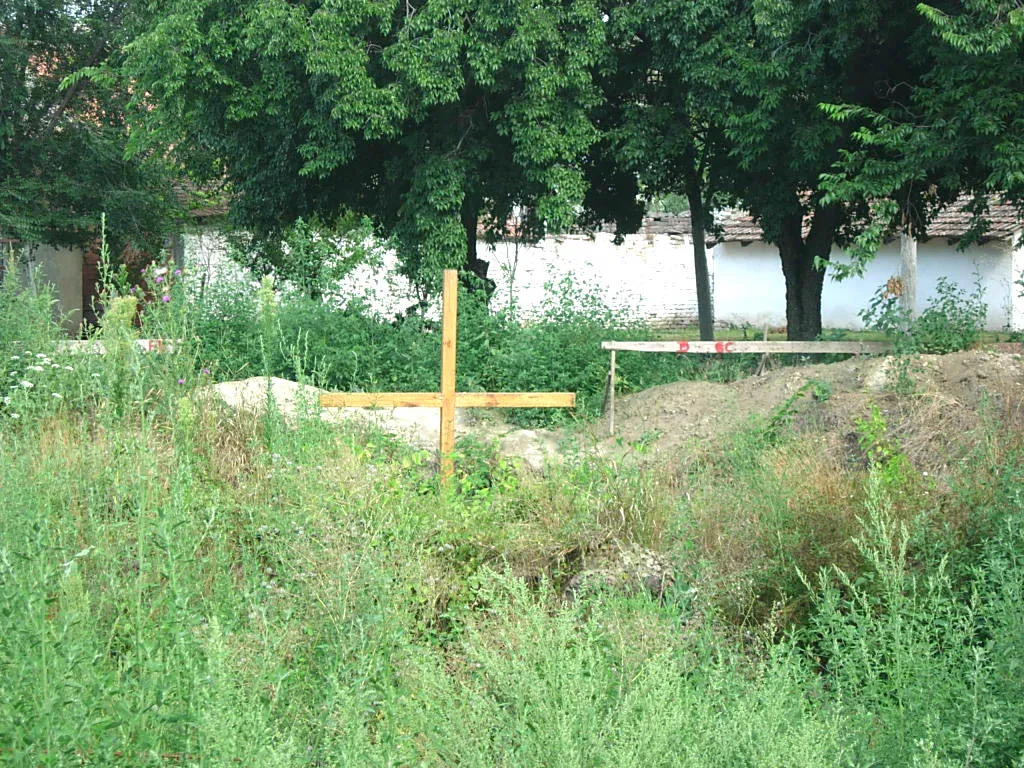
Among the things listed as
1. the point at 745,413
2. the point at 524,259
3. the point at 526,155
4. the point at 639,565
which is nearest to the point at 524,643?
the point at 639,565

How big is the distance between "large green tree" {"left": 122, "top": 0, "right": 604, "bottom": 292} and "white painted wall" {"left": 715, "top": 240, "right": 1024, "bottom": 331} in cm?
1551

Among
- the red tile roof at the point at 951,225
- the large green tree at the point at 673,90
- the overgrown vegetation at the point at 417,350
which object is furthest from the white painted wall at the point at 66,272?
the overgrown vegetation at the point at 417,350

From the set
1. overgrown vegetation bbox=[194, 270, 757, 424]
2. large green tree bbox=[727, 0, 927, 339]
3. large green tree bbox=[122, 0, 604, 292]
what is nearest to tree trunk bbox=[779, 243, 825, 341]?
large green tree bbox=[727, 0, 927, 339]

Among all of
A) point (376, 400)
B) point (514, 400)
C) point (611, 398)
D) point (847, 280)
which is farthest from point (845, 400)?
point (847, 280)

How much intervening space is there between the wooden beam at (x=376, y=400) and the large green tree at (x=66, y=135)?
595 inches

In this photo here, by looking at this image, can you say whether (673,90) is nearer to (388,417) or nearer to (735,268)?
(388,417)

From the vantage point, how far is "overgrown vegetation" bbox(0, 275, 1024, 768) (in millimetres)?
A: 2998

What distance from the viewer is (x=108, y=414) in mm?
5176

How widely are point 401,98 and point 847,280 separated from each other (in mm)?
19716

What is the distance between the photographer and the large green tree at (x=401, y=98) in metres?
12.7

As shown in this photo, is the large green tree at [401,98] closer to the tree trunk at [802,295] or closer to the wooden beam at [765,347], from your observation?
the tree trunk at [802,295]

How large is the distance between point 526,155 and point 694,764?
11.3m

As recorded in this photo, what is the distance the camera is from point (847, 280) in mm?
29703

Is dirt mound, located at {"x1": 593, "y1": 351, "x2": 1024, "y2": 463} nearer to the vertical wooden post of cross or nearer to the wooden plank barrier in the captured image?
the wooden plank barrier
